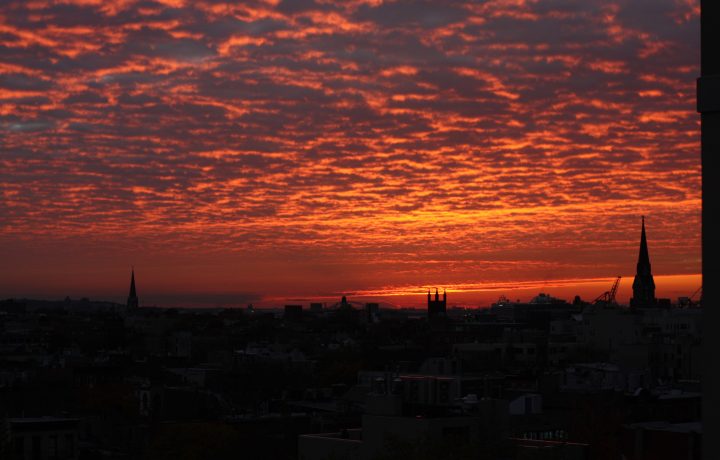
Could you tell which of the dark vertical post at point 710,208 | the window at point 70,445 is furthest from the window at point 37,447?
the dark vertical post at point 710,208

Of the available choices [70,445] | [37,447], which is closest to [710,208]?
[37,447]

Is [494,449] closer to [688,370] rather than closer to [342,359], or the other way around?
[688,370]

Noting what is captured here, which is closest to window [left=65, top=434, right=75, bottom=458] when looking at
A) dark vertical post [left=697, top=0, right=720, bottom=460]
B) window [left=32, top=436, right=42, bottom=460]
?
window [left=32, top=436, right=42, bottom=460]

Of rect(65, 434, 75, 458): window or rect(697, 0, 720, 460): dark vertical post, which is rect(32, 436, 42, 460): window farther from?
rect(697, 0, 720, 460): dark vertical post

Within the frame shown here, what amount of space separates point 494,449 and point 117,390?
83918 mm

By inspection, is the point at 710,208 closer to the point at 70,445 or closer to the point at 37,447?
the point at 37,447

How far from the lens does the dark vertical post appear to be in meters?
13.7

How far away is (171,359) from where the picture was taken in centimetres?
18250

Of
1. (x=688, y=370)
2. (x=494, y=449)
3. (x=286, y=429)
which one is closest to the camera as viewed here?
(x=494, y=449)

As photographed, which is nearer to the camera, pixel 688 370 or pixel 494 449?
pixel 494 449

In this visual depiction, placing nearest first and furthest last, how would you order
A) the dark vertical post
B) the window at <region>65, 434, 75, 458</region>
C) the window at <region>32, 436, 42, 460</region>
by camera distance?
the dark vertical post
the window at <region>32, 436, 42, 460</region>
the window at <region>65, 434, 75, 458</region>

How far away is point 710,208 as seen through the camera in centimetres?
1390

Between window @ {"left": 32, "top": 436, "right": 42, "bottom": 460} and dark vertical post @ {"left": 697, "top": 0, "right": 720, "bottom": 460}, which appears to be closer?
dark vertical post @ {"left": 697, "top": 0, "right": 720, "bottom": 460}

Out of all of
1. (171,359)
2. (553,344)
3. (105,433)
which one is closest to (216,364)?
(171,359)
